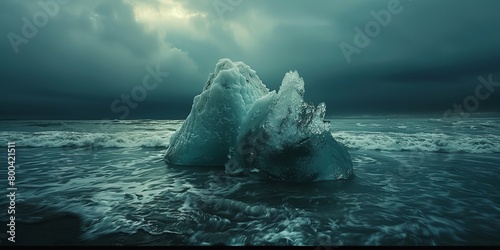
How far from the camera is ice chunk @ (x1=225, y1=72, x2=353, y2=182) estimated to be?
647cm

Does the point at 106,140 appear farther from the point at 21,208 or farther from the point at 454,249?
the point at 454,249

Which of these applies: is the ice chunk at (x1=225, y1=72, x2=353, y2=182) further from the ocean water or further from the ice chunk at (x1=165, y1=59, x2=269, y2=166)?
the ice chunk at (x1=165, y1=59, x2=269, y2=166)

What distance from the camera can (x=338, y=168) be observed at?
665cm

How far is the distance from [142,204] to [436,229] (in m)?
4.92

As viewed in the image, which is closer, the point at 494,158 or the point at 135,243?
the point at 135,243

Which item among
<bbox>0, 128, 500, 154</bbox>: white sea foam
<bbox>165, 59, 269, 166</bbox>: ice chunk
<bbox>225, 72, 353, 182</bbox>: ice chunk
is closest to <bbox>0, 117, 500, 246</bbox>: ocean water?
<bbox>225, 72, 353, 182</bbox>: ice chunk

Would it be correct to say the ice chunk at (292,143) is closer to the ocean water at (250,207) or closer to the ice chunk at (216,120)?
the ocean water at (250,207)

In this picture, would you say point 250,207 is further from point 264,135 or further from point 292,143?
point 264,135

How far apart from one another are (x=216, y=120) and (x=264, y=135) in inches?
79.5

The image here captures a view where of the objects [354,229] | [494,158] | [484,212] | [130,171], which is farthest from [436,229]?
[494,158]

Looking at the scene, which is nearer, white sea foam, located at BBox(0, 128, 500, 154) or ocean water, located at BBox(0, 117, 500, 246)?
ocean water, located at BBox(0, 117, 500, 246)

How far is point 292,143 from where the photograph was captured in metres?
6.43

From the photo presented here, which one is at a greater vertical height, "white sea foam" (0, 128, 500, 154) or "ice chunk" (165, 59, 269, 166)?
"ice chunk" (165, 59, 269, 166)

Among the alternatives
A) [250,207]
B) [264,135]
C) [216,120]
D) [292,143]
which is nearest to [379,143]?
[292,143]
